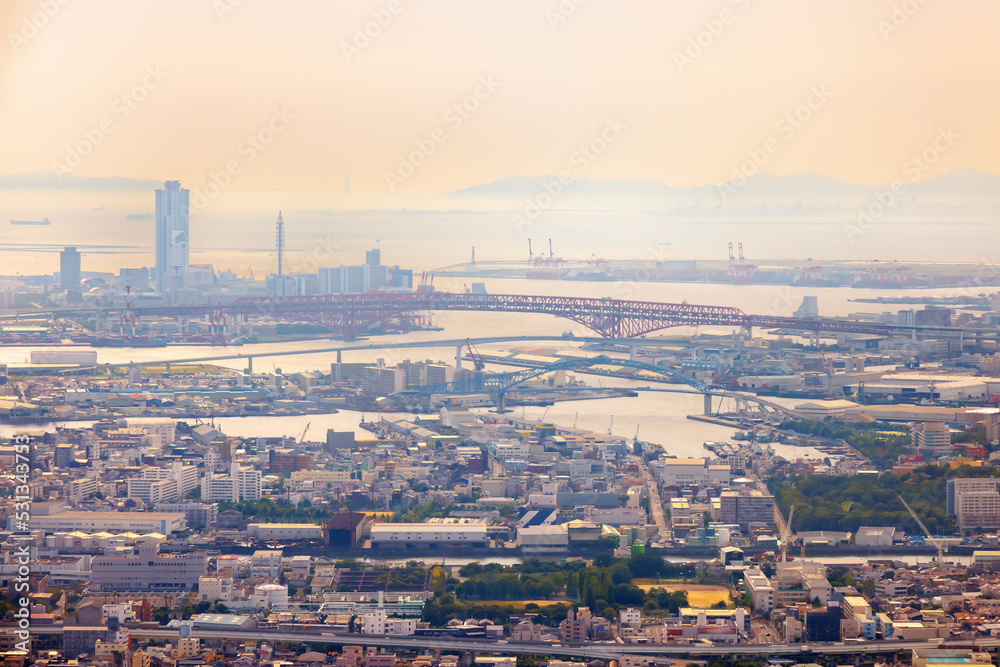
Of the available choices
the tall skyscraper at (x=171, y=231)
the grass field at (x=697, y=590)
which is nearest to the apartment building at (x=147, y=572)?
the grass field at (x=697, y=590)

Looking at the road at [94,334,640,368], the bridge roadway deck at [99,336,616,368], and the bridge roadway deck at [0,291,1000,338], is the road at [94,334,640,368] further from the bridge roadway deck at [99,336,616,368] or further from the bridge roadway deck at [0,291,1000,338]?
the bridge roadway deck at [0,291,1000,338]

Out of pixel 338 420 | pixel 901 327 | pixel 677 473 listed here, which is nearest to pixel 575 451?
pixel 677 473

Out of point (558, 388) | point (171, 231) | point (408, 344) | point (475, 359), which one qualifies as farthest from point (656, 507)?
point (171, 231)

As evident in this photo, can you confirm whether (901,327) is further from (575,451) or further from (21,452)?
(21,452)

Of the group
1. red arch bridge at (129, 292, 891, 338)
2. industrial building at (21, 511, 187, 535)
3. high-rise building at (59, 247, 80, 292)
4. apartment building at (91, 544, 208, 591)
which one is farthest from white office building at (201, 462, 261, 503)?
high-rise building at (59, 247, 80, 292)

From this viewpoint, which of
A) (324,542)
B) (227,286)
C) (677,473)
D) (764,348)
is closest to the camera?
(324,542)

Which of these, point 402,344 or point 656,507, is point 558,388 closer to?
point 402,344
